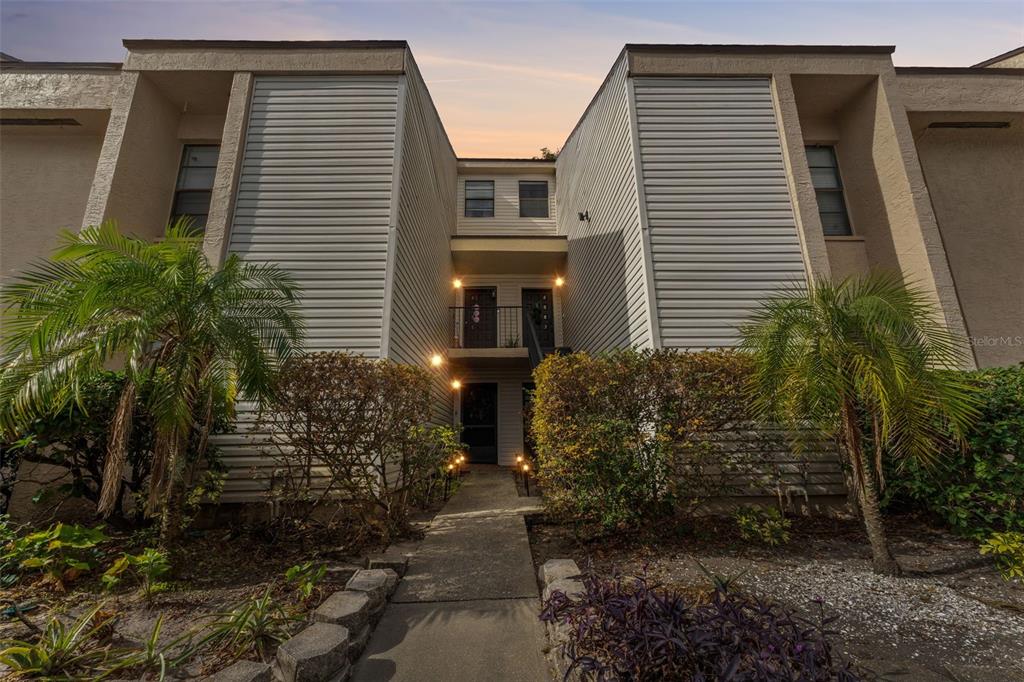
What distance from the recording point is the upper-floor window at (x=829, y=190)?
7.29 metres

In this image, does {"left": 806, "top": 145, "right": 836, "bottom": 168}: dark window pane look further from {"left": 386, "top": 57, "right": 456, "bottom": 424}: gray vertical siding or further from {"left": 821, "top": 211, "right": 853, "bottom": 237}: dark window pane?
{"left": 386, "top": 57, "right": 456, "bottom": 424}: gray vertical siding

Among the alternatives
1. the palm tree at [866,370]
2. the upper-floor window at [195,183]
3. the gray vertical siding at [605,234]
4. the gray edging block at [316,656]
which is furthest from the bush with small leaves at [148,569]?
the upper-floor window at [195,183]

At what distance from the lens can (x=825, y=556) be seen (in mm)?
3711

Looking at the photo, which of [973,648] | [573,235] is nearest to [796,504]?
[973,648]

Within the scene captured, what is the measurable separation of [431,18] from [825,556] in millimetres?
9805

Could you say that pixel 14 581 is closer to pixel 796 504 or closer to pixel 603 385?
pixel 603 385

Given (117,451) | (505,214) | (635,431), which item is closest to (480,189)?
(505,214)

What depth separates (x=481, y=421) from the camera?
428 inches

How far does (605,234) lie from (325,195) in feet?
17.1

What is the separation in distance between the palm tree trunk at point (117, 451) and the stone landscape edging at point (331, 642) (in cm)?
216

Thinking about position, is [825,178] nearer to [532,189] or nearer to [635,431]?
[635,431]

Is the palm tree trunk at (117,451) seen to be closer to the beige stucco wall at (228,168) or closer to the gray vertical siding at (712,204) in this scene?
the beige stucco wall at (228,168)

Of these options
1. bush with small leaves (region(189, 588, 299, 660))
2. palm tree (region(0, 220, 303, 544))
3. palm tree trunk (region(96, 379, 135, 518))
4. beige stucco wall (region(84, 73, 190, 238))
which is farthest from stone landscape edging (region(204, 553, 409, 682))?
beige stucco wall (region(84, 73, 190, 238))

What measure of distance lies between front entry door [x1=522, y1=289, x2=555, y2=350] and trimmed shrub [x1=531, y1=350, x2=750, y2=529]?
→ 679 centimetres
